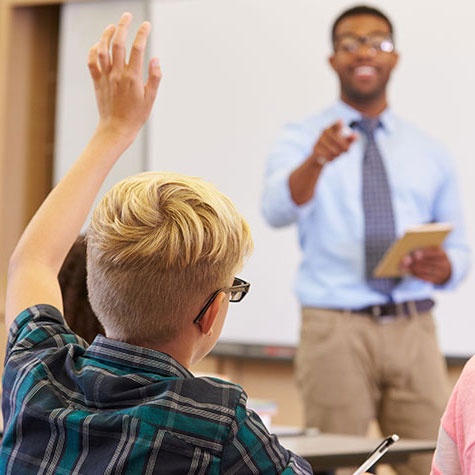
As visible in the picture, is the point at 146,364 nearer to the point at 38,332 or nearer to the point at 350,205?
the point at 38,332

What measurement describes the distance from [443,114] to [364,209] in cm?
64

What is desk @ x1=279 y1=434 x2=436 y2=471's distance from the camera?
182 centimetres

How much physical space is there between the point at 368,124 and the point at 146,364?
3058mm

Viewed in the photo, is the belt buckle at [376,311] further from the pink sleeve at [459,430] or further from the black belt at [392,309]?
the pink sleeve at [459,430]

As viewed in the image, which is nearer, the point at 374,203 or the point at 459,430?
the point at 459,430

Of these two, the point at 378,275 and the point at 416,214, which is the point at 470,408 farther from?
the point at 416,214

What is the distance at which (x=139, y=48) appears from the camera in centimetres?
117

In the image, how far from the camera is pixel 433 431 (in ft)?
10.4

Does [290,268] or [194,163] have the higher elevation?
[194,163]

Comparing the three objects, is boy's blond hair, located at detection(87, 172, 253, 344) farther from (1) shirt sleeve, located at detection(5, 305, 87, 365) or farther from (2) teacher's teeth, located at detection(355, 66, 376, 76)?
(2) teacher's teeth, located at detection(355, 66, 376, 76)

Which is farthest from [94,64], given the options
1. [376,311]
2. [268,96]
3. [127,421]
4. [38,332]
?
[268,96]

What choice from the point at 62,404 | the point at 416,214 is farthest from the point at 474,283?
the point at 62,404

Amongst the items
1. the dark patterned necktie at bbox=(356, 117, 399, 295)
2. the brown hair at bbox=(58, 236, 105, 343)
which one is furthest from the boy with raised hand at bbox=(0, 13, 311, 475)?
the dark patterned necktie at bbox=(356, 117, 399, 295)

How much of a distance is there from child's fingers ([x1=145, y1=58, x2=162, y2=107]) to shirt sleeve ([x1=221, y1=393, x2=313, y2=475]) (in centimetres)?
53
